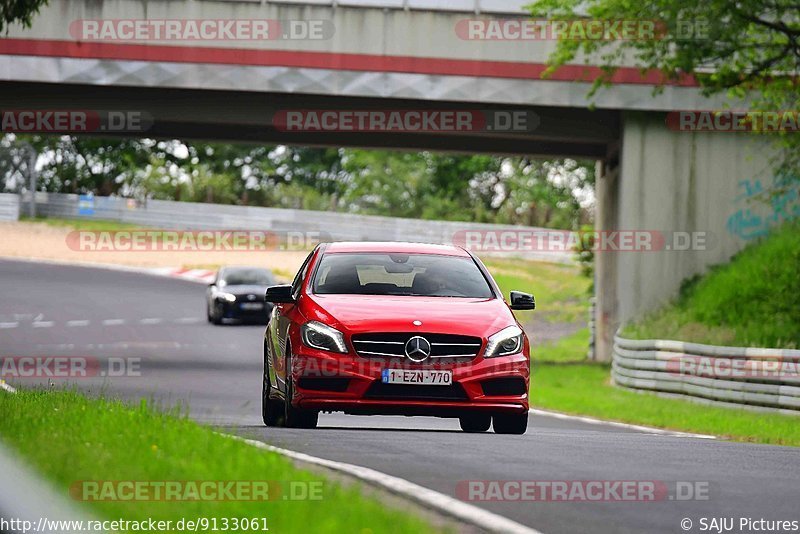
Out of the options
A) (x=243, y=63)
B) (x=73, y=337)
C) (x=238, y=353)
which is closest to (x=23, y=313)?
(x=73, y=337)

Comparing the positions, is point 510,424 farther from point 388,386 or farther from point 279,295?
point 279,295

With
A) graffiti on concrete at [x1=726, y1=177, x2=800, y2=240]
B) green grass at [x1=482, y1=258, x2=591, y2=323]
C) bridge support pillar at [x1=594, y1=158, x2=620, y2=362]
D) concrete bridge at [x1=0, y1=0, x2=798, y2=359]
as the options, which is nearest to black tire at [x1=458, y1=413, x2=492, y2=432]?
concrete bridge at [x1=0, y1=0, x2=798, y2=359]

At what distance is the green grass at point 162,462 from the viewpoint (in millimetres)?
6121

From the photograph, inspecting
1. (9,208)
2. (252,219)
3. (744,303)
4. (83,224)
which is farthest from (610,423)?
(9,208)

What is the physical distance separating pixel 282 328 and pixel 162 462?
4563mm

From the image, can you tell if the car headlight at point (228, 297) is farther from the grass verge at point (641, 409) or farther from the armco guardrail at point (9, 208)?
the armco guardrail at point (9, 208)

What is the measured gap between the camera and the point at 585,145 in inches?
1371

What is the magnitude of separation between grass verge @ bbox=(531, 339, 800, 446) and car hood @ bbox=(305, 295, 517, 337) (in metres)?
5.79

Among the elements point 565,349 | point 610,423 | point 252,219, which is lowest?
point 565,349

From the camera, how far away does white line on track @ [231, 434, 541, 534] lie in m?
6.52

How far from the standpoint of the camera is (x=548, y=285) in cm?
5688

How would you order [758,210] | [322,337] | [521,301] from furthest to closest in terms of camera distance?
[758,210], [521,301], [322,337]

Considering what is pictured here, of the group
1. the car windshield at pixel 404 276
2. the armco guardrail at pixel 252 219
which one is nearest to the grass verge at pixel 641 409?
the car windshield at pixel 404 276

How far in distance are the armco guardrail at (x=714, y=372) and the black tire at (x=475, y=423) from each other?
8.18 meters
